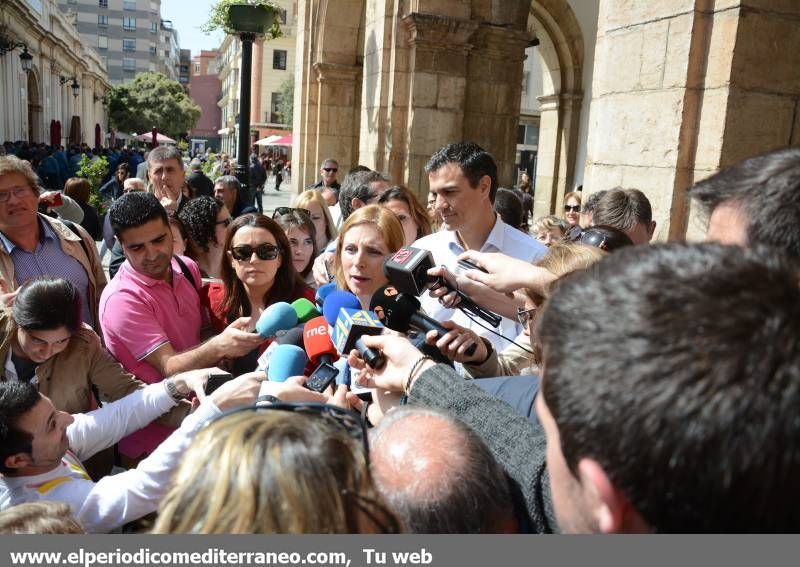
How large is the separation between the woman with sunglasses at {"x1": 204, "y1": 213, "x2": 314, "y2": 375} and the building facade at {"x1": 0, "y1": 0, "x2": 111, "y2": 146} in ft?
86.8

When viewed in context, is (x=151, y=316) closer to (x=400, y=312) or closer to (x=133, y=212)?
(x=133, y=212)

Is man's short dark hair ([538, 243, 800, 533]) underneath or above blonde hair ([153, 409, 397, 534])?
above

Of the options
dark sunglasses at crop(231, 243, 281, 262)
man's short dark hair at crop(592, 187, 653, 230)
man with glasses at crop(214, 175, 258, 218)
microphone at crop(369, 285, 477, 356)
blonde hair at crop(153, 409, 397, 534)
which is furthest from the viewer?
man with glasses at crop(214, 175, 258, 218)

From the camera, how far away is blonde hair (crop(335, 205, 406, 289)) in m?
3.04

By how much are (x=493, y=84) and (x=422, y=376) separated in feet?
22.4

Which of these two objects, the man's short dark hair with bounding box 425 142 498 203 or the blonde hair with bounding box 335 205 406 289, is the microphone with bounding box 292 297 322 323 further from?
the man's short dark hair with bounding box 425 142 498 203

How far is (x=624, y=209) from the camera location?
11.9ft

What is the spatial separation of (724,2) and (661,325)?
3470 mm

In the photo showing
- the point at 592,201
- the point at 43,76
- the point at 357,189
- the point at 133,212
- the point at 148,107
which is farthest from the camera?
the point at 148,107

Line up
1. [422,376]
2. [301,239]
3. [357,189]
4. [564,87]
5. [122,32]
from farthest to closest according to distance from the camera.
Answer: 1. [122,32]
2. [564,87]
3. [357,189]
4. [301,239]
5. [422,376]

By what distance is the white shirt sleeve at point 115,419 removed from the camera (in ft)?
7.80

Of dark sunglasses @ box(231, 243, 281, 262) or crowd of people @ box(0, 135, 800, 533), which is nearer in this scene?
crowd of people @ box(0, 135, 800, 533)

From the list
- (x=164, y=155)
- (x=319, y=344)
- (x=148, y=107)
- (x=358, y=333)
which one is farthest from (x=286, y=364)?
(x=148, y=107)

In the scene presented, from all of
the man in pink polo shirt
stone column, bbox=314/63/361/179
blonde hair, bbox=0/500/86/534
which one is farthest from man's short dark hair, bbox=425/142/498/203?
stone column, bbox=314/63/361/179
